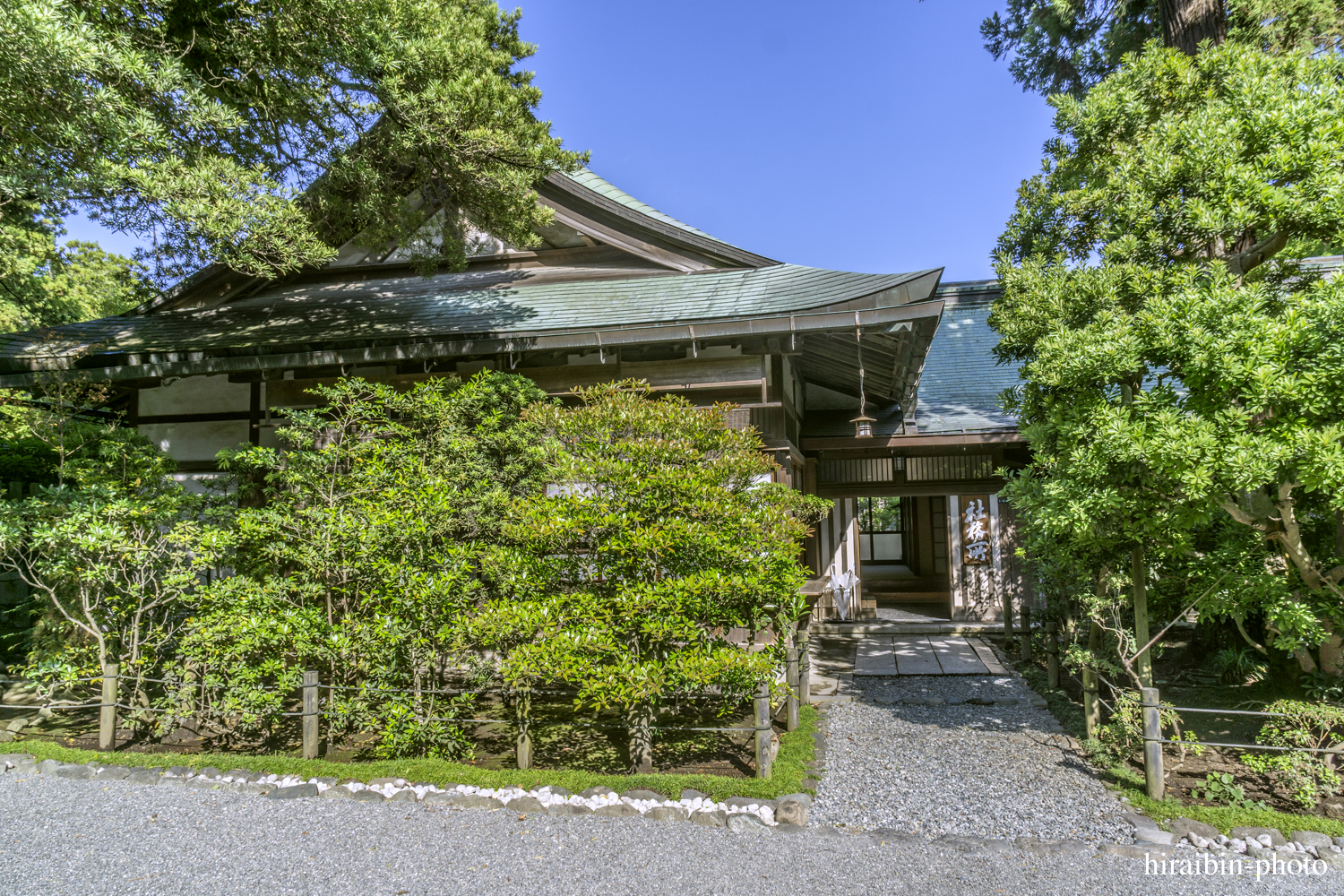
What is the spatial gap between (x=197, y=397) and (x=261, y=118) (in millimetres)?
3774

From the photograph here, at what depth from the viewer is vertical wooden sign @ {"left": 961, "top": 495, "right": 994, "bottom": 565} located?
1105 centimetres

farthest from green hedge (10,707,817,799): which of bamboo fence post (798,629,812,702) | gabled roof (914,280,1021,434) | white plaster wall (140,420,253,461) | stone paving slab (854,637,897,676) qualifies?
gabled roof (914,280,1021,434)

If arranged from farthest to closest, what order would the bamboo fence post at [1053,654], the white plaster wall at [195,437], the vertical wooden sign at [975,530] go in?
the vertical wooden sign at [975,530], the white plaster wall at [195,437], the bamboo fence post at [1053,654]

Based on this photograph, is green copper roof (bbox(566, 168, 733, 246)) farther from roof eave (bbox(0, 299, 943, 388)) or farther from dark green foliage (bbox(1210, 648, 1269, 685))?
dark green foliage (bbox(1210, 648, 1269, 685))

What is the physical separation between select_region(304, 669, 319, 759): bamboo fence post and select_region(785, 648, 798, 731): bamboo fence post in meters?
3.72

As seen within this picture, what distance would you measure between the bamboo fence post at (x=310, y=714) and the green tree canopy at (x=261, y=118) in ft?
12.3

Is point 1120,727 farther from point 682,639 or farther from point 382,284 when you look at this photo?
point 382,284

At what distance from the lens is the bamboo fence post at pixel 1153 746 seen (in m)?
4.63

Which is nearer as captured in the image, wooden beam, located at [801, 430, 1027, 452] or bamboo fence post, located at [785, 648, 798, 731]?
bamboo fence post, located at [785, 648, 798, 731]

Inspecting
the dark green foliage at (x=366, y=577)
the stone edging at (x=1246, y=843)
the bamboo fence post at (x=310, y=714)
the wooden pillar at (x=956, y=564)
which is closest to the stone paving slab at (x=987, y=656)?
the wooden pillar at (x=956, y=564)

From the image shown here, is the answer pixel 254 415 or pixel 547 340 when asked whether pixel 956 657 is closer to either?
pixel 547 340

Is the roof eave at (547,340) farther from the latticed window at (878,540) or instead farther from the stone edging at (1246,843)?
the latticed window at (878,540)

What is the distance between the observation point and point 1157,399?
4758mm

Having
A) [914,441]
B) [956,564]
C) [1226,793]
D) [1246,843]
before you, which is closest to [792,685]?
[1226,793]
